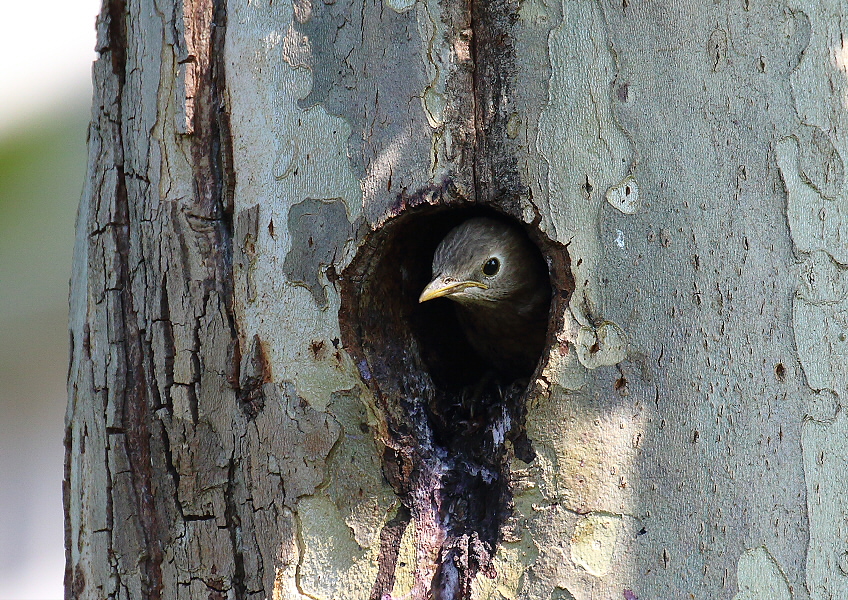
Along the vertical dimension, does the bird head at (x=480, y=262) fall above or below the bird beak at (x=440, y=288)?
above

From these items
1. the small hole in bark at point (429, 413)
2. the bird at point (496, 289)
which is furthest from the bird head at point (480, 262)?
the small hole in bark at point (429, 413)

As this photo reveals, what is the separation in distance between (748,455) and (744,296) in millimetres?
406

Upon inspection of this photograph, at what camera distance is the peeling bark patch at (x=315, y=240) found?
2.28 metres

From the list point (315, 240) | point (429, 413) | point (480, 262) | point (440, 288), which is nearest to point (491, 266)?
point (480, 262)

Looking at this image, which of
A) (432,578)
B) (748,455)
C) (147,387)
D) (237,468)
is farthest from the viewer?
(147,387)

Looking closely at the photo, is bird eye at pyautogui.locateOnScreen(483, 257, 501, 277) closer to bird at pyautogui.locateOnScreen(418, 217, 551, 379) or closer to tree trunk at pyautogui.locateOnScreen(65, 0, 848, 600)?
bird at pyautogui.locateOnScreen(418, 217, 551, 379)

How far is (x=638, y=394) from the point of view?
2.09 meters

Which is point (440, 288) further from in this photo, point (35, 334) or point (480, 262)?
point (35, 334)

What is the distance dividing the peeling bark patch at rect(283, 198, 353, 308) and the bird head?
1.46ft

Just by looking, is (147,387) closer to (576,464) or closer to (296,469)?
(296,469)

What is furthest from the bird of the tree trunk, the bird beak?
the tree trunk

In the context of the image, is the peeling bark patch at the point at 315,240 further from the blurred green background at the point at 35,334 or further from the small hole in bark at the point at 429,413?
the blurred green background at the point at 35,334

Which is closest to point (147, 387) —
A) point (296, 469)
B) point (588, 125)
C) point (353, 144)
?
point (296, 469)

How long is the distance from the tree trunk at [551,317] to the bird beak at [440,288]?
0.51ft
